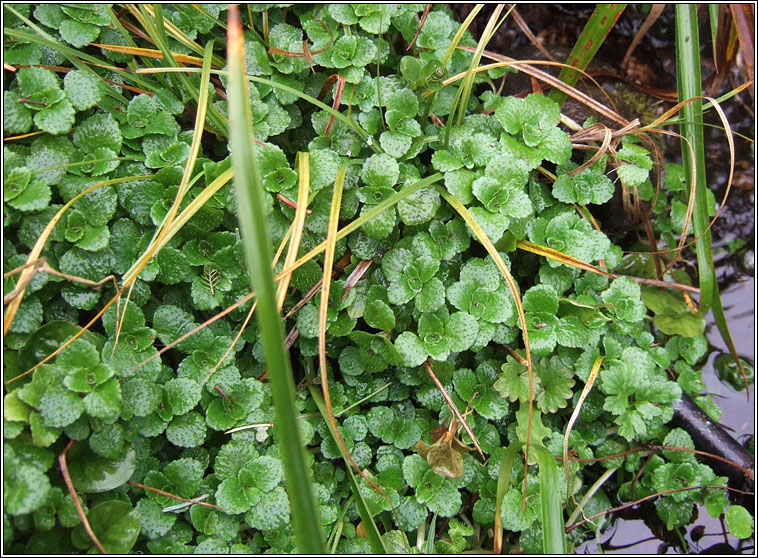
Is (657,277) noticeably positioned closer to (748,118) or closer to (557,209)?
(557,209)

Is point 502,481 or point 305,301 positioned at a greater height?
point 305,301

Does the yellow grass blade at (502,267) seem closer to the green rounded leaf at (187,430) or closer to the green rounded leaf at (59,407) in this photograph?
the green rounded leaf at (187,430)

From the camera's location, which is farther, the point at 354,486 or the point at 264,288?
the point at 354,486

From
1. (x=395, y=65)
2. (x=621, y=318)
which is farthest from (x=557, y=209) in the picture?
(x=395, y=65)

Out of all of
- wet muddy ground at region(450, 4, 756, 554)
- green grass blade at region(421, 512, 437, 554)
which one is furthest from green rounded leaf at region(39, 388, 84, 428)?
wet muddy ground at region(450, 4, 756, 554)

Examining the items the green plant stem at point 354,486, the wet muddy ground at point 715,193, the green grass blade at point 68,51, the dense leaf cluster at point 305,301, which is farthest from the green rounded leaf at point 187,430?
the wet muddy ground at point 715,193

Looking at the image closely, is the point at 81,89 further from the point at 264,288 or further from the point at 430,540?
the point at 430,540

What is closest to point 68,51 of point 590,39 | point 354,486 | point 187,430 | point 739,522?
point 187,430

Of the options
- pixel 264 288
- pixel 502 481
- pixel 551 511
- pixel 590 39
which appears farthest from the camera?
pixel 590 39
